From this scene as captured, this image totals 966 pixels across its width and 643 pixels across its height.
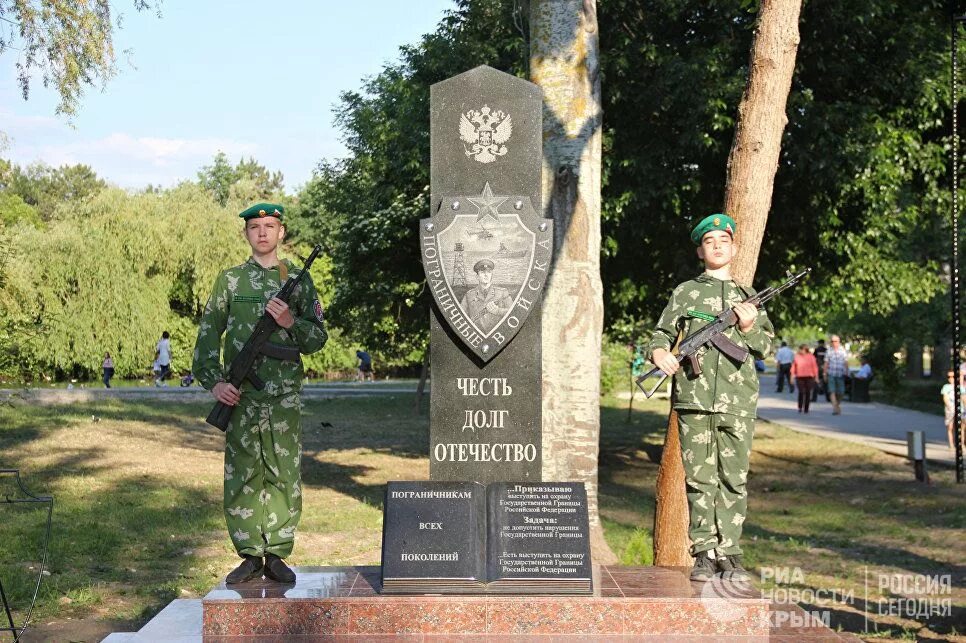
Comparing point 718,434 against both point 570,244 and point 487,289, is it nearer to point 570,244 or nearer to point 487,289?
point 487,289

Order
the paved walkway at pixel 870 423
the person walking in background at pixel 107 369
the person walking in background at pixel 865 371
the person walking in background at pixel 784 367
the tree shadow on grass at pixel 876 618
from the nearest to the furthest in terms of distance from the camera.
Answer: the tree shadow on grass at pixel 876 618 < the paved walkway at pixel 870 423 < the person walking in background at pixel 107 369 < the person walking in background at pixel 865 371 < the person walking in background at pixel 784 367

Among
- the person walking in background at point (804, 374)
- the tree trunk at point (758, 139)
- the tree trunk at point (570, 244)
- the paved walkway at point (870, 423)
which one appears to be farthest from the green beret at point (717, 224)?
the person walking in background at point (804, 374)

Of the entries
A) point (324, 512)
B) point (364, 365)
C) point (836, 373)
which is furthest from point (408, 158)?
point (364, 365)

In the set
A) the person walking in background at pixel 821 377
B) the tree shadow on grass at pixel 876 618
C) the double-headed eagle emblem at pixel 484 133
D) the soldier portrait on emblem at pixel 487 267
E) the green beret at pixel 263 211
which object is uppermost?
the double-headed eagle emblem at pixel 484 133

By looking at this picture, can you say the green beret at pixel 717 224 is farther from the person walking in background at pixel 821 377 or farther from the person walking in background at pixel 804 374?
the person walking in background at pixel 821 377

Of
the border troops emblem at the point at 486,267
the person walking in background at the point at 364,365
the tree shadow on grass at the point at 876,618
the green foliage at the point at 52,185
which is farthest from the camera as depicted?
the green foliage at the point at 52,185

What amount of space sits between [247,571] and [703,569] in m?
2.53

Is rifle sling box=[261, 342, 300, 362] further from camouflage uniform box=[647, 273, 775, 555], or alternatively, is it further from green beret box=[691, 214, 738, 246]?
green beret box=[691, 214, 738, 246]

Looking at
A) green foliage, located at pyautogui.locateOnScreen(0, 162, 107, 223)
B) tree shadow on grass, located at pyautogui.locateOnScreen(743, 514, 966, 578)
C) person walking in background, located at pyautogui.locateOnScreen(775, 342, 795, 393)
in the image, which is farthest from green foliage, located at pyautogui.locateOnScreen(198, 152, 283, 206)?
tree shadow on grass, located at pyautogui.locateOnScreen(743, 514, 966, 578)

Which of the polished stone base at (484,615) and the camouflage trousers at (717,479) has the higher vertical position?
the camouflage trousers at (717,479)

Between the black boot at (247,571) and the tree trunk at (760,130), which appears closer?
the black boot at (247,571)

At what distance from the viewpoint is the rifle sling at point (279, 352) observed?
20.0ft

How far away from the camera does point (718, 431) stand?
20.1 ft

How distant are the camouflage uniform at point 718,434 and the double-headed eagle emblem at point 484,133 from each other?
149 cm
